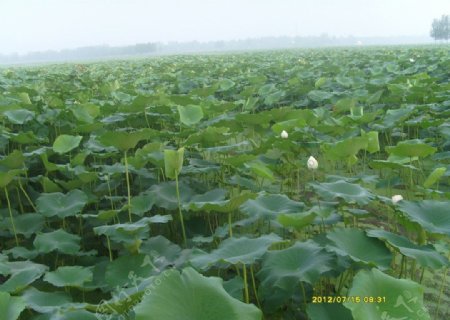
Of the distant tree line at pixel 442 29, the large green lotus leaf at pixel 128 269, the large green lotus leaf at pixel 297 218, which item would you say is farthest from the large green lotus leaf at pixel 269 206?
the distant tree line at pixel 442 29

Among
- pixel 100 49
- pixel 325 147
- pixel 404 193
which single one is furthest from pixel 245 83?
pixel 100 49

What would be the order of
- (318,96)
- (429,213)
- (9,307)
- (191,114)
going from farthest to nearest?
(318,96)
(191,114)
(429,213)
(9,307)

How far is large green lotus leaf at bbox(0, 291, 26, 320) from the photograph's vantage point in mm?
1021

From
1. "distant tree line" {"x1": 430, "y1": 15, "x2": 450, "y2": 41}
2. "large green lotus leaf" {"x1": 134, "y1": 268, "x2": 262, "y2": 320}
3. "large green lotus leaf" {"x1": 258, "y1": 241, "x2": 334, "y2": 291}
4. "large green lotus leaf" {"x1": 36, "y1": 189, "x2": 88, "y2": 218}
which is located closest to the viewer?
"large green lotus leaf" {"x1": 134, "y1": 268, "x2": 262, "y2": 320}

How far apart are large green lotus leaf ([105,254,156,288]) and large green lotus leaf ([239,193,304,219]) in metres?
0.36

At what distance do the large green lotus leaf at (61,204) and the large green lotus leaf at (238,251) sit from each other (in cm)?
71

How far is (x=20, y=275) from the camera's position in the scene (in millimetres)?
1417

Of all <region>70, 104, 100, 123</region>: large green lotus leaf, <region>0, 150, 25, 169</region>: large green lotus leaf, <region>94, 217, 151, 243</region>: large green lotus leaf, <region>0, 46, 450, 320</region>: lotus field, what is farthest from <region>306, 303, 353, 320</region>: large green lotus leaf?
<region>70, 104, 100, 123</region>: large green lotus leaf

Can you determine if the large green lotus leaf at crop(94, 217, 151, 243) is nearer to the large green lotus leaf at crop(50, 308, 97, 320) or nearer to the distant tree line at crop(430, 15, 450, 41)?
the large green lotus leaf at crop(50, 308, 97, 320)

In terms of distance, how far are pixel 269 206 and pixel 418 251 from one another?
553mm

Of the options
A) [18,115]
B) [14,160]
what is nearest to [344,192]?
[14,160]

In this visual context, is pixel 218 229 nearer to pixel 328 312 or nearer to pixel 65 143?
pixel 328 312

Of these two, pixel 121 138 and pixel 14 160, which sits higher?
pixel 121 138

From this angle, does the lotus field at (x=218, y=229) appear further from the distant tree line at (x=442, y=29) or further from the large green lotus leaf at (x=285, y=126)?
the distant tree line at (x=442, y=29)
